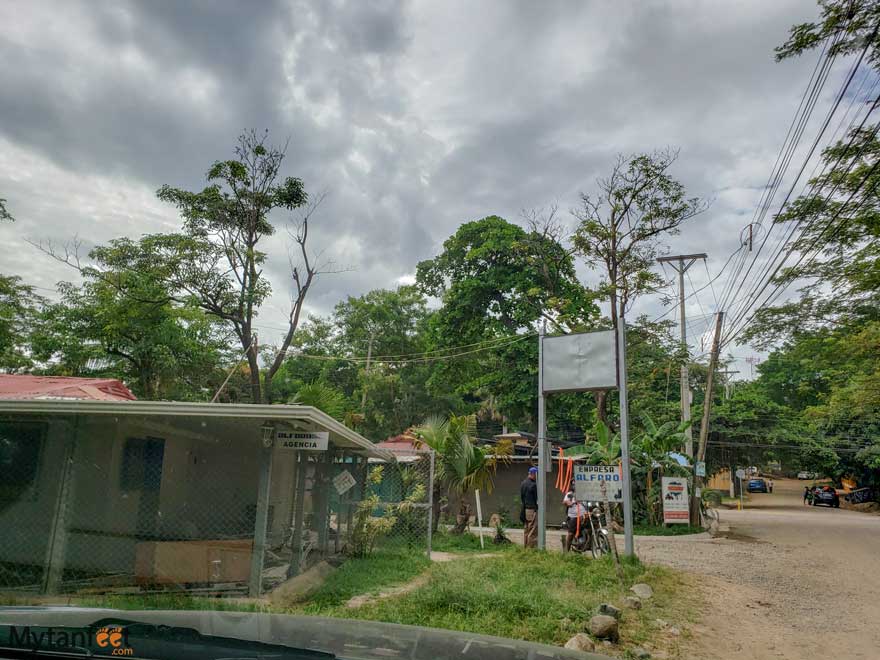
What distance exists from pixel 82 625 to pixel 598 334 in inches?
419

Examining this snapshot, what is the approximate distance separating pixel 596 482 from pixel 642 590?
8.87 ft

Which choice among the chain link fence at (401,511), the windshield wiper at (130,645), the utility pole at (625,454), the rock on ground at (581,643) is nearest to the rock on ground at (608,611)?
the rock on ground at (581,643)

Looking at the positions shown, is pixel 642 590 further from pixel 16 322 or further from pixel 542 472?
pixel 16 322

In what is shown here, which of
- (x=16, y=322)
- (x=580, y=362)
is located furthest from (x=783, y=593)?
(x=16, y=322)

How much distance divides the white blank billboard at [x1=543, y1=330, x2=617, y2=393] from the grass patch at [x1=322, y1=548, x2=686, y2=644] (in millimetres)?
3317

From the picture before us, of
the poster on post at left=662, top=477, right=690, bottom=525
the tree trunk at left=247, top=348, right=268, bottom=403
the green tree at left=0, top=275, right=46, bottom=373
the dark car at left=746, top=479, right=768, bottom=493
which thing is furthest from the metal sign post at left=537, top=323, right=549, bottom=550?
the dark car at left=746, top=479, right=768, bottom=493

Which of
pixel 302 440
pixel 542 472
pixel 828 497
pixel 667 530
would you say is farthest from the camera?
pixel 828 497

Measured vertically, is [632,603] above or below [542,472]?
below

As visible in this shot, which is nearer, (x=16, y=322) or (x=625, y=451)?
(x=625, y=451)

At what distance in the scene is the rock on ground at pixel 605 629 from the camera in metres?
6.04

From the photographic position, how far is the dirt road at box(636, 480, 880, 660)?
259 inches

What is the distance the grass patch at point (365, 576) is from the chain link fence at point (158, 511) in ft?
1.63

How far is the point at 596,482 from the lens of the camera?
1105 cm

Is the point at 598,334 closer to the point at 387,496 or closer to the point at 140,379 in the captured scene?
the point at 387,496
